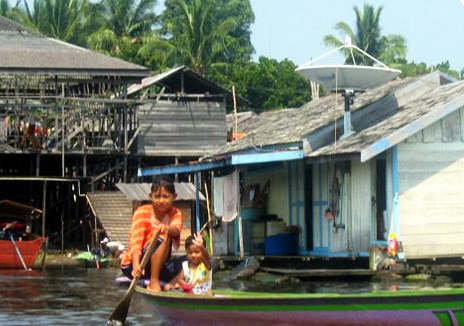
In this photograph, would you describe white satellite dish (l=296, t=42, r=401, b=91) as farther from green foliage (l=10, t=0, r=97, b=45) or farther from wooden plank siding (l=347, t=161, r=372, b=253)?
green foliage (l=10, t=0, r=97, b=45)

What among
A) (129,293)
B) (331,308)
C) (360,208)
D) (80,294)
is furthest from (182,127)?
(331,308)

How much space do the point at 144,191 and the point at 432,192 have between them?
36.5 ft

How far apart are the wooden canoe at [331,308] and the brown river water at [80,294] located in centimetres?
140

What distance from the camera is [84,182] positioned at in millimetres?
32969

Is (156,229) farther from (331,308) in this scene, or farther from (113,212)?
(113,212)

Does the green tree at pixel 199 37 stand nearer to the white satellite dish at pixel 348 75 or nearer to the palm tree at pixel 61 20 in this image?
the palm tree at pixel 61 20

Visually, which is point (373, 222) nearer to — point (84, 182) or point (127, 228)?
point (127, 228)

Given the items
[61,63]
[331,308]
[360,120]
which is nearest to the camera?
[331,308]

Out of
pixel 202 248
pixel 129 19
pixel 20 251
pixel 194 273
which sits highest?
pixel 129 19

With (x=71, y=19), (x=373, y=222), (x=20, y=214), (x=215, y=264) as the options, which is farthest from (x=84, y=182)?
(x=71, y=19)

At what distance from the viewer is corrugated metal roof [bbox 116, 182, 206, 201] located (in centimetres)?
2836

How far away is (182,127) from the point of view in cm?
3494

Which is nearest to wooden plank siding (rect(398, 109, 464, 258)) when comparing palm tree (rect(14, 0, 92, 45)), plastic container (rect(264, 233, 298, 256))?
plastic container (rect(264, 233, 298, 256))

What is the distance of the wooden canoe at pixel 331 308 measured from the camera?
10.6 m
